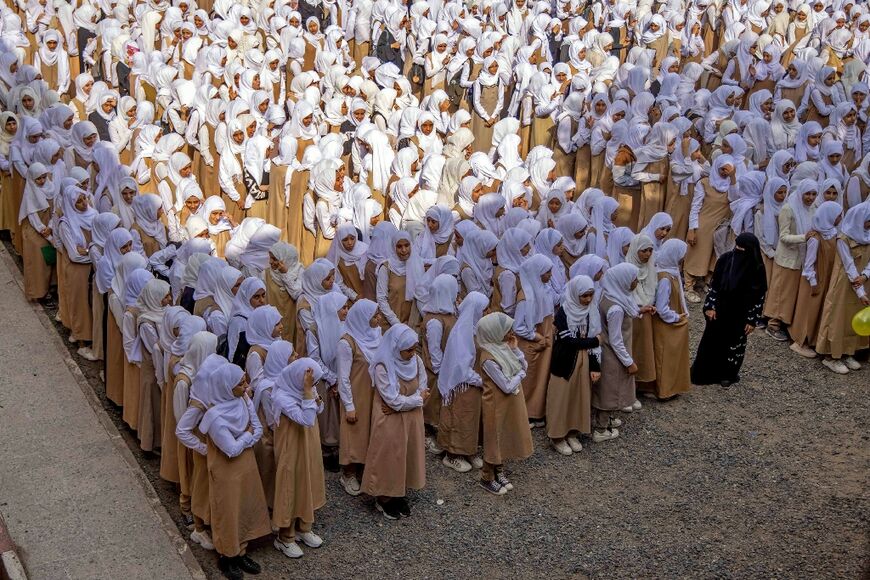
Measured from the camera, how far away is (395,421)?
313 inches

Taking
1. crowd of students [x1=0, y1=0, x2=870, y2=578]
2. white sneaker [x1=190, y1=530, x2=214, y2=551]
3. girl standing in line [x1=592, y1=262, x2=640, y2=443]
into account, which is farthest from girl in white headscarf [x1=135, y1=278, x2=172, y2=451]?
girl standing in line [x1=592, y1=262, x2=640, y2=443]

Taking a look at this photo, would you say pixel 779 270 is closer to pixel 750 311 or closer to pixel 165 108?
pixel 750 311

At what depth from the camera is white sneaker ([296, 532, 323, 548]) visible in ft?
25.6

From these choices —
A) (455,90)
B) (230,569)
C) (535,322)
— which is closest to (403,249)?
(535,322)

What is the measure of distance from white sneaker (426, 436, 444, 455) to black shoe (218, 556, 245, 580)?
2.12m

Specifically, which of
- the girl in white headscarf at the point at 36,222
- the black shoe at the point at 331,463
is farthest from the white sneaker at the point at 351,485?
the girl in white headscarf at the point at 36,222

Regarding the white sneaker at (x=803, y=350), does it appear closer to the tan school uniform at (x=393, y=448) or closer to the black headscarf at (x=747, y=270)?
the black headscarf at (x=747, y=270)

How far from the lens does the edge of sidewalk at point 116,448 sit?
7.48m

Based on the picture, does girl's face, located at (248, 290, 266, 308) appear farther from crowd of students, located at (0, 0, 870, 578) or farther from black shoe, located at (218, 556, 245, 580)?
black shoe, located at (218, 556, 245, 580)

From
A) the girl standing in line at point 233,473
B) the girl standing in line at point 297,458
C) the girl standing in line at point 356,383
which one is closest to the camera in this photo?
the girl standing in line at point 233,473

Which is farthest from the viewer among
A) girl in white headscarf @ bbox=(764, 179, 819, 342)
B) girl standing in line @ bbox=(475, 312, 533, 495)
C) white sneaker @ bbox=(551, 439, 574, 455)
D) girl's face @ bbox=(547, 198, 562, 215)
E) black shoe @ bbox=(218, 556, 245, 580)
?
girl's face @ bbox=(547, 198, 562, 215)

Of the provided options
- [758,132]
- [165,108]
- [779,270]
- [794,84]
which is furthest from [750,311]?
[165,108]

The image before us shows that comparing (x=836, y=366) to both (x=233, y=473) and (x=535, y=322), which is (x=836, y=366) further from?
(x=233, y=473)

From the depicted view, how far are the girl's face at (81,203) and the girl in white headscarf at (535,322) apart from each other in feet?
13.7
